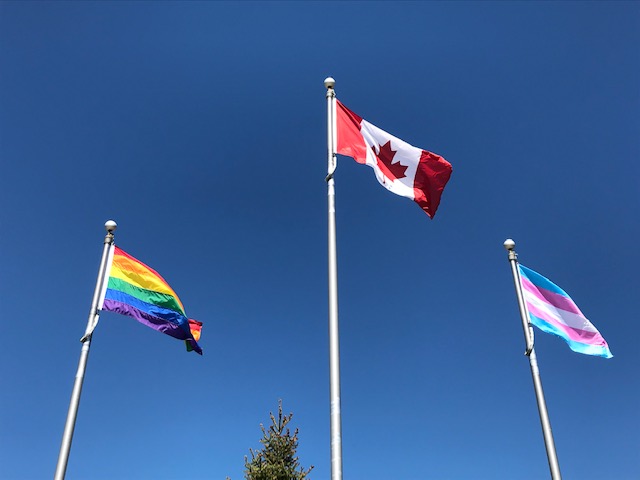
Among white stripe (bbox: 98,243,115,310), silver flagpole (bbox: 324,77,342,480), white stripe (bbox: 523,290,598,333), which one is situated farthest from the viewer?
white stripe (bbox: 523,290,598,333)

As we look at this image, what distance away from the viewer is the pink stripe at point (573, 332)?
1327cm

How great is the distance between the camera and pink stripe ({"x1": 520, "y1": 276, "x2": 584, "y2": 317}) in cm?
1361

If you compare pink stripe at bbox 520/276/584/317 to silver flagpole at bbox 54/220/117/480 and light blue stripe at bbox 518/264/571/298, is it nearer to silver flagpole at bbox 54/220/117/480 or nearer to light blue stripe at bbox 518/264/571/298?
light blue stripe at bbox 518/264/571/298

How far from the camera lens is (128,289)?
12539 millimetres

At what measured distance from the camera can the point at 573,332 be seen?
13461mm

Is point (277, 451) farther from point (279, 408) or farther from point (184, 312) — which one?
point (184, 312)

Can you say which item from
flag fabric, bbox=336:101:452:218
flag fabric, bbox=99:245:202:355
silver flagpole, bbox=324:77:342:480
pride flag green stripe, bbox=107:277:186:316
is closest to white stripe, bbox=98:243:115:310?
flag fabric, bbox=99:245:202:355

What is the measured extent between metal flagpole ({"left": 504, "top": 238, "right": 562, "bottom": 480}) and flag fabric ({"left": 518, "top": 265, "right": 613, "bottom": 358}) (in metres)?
0.33

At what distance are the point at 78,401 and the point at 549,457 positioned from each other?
30.5 ft

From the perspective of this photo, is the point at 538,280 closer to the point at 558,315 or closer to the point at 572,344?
the point at 558,315

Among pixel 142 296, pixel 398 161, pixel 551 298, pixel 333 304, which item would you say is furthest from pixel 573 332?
pixel 142 296

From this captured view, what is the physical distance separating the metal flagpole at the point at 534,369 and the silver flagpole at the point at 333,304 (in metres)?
5.74

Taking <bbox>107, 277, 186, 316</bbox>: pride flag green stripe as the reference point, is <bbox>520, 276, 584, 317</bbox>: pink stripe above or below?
above

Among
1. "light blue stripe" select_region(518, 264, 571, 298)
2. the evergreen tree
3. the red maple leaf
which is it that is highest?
the red maple leaf
